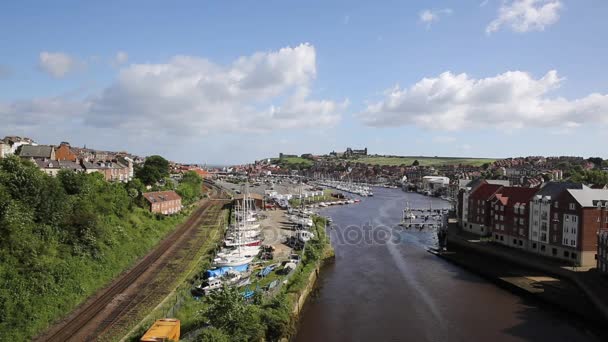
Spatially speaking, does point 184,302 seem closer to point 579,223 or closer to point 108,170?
point 579,223

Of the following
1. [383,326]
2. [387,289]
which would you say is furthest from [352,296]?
[383,326]

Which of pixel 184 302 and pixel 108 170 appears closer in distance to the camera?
pixel 184 302

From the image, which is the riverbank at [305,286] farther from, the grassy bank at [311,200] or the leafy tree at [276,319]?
the grassy bank at [311,200]

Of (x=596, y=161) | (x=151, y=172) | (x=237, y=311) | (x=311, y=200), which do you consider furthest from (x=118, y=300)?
(x=596, y=161)

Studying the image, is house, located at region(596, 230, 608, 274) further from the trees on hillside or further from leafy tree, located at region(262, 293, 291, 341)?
the trees on hillside

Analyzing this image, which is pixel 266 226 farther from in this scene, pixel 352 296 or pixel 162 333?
pixel 162 333

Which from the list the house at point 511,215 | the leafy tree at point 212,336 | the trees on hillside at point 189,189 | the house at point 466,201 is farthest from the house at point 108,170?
the house at point 511,215
